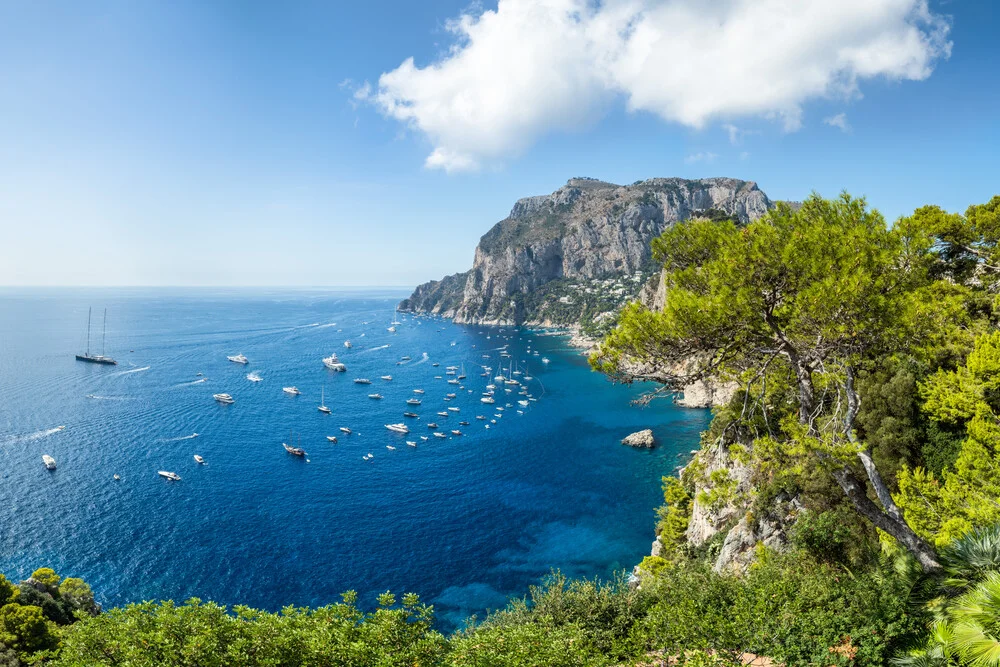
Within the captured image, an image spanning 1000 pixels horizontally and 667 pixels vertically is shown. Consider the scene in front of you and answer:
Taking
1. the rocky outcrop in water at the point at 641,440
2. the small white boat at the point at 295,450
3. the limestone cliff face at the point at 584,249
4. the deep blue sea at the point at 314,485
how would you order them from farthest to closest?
Answer: the limestone cliff face at the point at 584,249 → the rocky outcrop in water at the point at 641,440 → the small white boat at the point at 295,450 → the deep blue sea at the point at 314,485

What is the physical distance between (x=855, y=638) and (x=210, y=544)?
1562 inches

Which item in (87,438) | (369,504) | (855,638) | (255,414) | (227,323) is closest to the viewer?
(855,638)

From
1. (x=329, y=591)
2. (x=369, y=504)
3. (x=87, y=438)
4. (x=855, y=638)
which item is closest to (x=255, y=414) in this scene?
(x=87, y=438)

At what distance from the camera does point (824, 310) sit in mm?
8867

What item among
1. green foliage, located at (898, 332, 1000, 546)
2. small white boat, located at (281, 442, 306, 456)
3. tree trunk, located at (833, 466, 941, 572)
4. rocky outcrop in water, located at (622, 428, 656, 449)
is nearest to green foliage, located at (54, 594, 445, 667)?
tree trunk, located at (833, 466, 941, 572)

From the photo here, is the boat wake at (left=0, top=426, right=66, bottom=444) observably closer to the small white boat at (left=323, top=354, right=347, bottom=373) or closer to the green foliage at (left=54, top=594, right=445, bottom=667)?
the small white boat at (left=323, top=354, right=347, bottom=373)

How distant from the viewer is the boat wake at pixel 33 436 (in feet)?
173

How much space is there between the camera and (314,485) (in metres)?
45.4

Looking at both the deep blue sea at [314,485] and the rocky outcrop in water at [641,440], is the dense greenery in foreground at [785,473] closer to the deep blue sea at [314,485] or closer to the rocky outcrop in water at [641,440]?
the deep blue sea at [314,485]

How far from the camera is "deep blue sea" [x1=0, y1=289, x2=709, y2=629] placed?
3219 cm

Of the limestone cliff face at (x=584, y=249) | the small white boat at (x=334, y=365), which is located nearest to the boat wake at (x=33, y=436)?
the small white boat at (x=334, y=365)

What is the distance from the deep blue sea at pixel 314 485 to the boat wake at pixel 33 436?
1.12ft

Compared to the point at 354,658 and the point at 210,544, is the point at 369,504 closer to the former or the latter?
the point at 210,544

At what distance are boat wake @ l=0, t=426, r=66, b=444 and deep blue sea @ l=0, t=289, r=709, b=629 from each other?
1.12 feet
